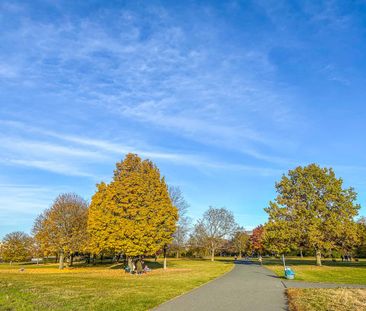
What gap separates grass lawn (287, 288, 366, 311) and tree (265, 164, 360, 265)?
26.0 meters

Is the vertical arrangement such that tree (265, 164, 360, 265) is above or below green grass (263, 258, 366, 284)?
above

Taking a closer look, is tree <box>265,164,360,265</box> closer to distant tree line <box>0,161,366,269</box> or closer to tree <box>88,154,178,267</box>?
distant tree line <box>0,161,366,269</box>

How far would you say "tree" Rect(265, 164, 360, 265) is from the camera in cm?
4009

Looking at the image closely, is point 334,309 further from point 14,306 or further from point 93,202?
point 93,202

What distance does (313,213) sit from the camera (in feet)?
136

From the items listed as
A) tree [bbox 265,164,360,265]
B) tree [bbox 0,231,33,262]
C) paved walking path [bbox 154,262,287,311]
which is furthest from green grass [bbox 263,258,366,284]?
tree [bbox 0,231,33,262]

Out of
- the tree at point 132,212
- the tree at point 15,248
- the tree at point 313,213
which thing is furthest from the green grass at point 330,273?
the tree at point 15,248

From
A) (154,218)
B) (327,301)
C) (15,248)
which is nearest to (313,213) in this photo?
(154,218)

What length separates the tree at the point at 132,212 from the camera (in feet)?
105

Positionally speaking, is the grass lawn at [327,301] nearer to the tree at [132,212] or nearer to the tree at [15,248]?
the tree at [132,212]

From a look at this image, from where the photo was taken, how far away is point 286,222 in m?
42.7

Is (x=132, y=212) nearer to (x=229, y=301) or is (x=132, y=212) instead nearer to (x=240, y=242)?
(x=229, y=301)

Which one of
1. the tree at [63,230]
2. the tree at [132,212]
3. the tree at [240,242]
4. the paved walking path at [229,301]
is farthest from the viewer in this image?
the tree at [240,242]

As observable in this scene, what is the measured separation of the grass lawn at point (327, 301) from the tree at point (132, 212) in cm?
1885
